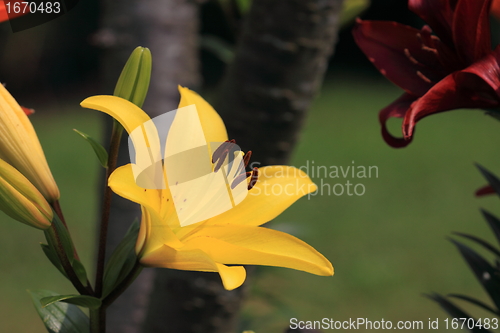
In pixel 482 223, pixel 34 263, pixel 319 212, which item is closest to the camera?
pixel 34 263

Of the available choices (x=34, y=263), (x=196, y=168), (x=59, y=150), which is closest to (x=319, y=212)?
(x=34, y=263)

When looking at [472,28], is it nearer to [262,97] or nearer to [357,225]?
[262,97]

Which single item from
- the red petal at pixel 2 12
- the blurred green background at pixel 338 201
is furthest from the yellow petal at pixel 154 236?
the blurred green background at pixel 338 201

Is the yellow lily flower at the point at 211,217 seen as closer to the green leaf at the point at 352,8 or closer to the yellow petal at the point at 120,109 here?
the yellow petal at the point at 120,109

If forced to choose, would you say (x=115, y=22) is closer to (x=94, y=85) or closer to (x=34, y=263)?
(x=34, y=263)

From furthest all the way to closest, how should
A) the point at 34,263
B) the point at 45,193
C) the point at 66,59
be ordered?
the point at 66,59 < the point at 34,263 < the point at 45,193

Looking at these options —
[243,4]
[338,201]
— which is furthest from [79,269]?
[338,201]
